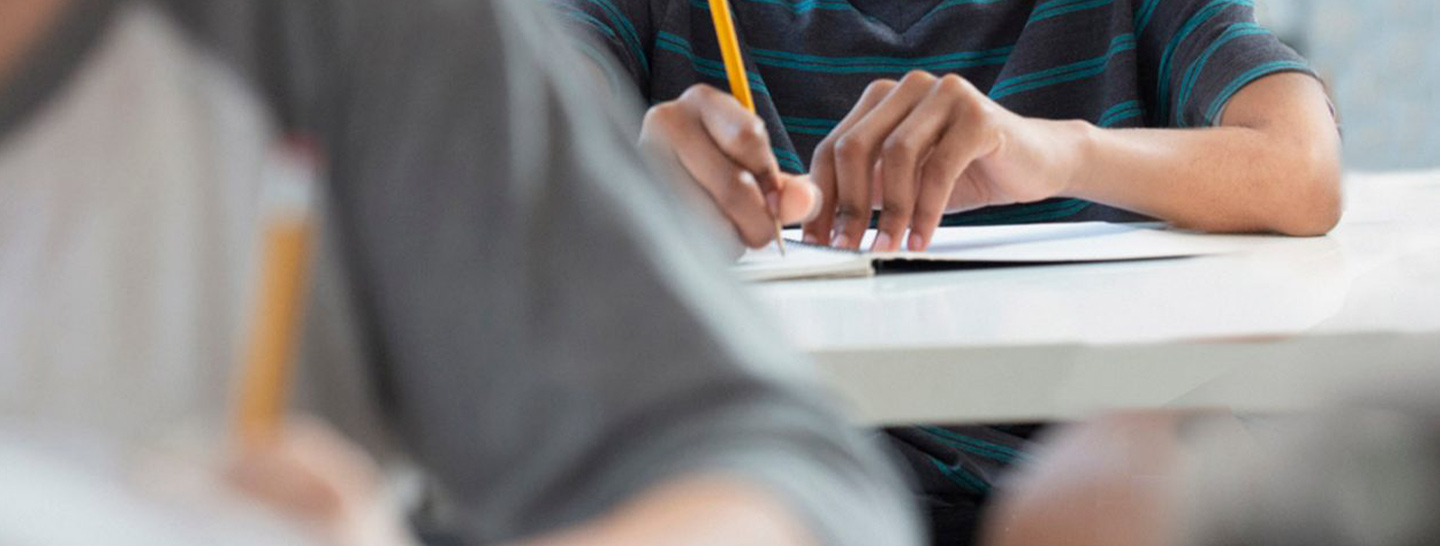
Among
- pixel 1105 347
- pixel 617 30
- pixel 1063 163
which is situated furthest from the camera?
pixel 617 30

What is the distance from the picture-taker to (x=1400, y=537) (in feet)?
1.57

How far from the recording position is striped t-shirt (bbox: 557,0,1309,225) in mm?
1391

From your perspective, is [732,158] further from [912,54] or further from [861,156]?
[912,54]

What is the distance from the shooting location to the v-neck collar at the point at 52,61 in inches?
18.5

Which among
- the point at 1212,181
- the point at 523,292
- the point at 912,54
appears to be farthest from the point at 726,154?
the point at 523,292

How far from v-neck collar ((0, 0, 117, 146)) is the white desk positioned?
28 centimetres

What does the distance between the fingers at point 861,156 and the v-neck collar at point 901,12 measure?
40 cm

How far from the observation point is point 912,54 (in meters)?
1.44

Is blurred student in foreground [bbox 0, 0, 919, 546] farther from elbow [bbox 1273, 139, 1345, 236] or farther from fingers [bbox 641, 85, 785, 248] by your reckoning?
elbow [bbox 1273, 139, 1345, 236]

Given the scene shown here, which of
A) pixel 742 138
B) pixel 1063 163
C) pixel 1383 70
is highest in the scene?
pixel 742 138

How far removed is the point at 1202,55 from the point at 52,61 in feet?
3.29

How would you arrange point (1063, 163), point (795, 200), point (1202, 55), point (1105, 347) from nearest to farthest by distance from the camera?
1. point (1105, 347)
2. point (795, 200)
3. point (1063, 163)
4. point (1202, 55)

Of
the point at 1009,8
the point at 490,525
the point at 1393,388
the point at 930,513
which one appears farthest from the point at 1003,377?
the point at 1009,8

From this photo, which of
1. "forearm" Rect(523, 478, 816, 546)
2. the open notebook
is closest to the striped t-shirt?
the open notebook
